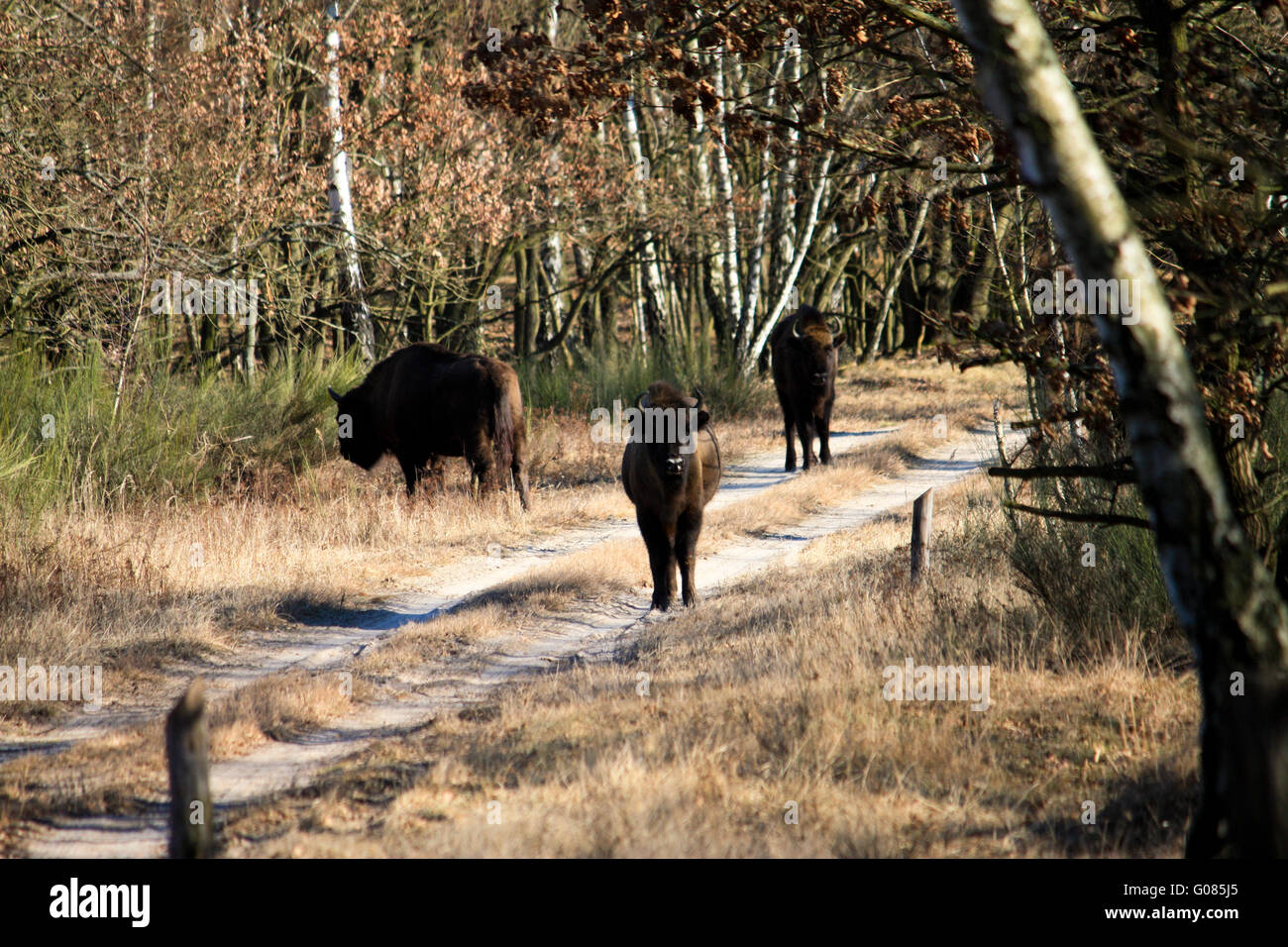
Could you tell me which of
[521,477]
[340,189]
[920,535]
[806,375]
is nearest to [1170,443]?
[920,535]

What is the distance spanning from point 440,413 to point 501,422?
0.84 m

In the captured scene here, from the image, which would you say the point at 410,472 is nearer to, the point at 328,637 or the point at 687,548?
the point at 328,637

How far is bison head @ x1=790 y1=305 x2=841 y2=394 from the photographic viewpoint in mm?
15375

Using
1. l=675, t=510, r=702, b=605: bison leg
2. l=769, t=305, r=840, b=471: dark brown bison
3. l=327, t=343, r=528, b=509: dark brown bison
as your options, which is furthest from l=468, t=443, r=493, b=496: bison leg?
l=769, t=305, r=840, b=471: dark brown bison

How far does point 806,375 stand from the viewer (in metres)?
15.5

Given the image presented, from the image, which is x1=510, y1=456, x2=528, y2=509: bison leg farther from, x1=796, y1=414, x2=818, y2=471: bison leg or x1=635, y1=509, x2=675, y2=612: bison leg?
x1=796, y1=414, x2=818, y2=471: bison leg

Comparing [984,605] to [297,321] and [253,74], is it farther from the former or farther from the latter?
[253,74]

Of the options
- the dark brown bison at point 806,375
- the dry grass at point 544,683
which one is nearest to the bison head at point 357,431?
the dry grass at point 544,683

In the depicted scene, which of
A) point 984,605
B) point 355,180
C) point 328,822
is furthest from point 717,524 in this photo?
point 355,180

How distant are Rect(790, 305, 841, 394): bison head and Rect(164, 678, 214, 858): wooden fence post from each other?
12.4 m

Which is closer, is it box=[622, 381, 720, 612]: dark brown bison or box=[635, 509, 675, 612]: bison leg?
box=[622, 381, 720, 612]: dark brown bison

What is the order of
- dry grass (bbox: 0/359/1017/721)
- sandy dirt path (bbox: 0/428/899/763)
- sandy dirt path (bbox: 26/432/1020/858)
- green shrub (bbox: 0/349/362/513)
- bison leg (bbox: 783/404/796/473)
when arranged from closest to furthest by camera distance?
sandy dirt path (bbox: 26/432/1020/858) → sandy dirt path (bbox: 0/428/899/763) → dry grass (bbox: 0/359/1017/721) → green shrub (bbox: 0/349/362/513) → bison leg (bbox: 783/404/796/473)

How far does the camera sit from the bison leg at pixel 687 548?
30.1ft

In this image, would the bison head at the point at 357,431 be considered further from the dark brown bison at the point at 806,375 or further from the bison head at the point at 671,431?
the bison head at the point at 671,431
